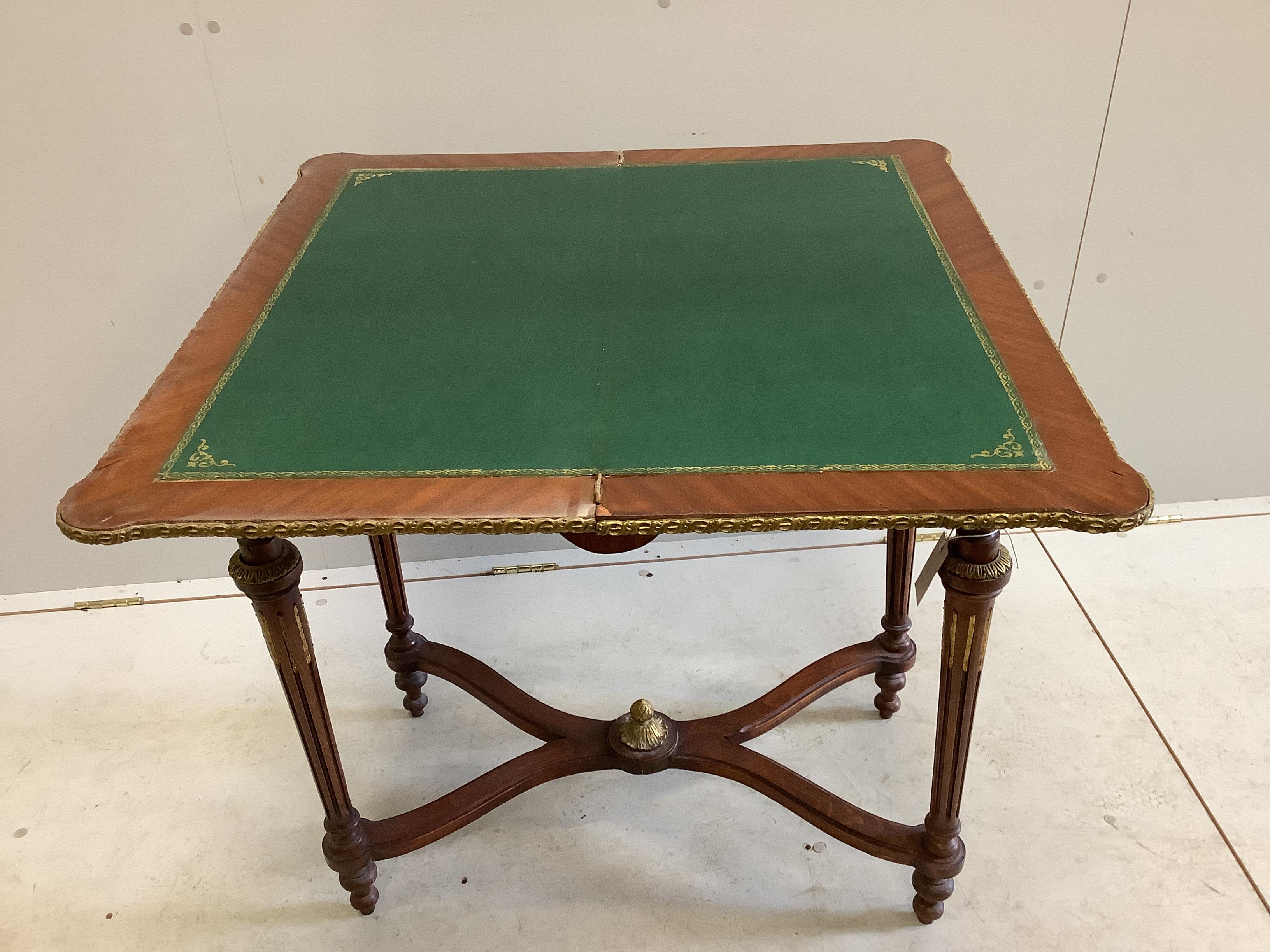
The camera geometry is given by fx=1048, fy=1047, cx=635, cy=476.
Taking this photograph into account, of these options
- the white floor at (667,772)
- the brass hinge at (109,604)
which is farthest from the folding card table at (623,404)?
the brass hinge at (109,604)

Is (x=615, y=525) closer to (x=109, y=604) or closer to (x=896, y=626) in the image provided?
(x=896, y=626)

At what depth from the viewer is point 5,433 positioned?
2338 mm

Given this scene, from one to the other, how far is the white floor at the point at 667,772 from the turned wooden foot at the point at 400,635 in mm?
67

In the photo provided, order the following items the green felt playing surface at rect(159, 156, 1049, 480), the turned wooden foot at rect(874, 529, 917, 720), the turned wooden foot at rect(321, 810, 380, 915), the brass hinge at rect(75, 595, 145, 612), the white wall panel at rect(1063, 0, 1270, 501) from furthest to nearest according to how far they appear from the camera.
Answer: the brass hinge at rect(75, 595, 145, 612) < the white wall panel at rect(1063, 0, 1270, 501) < the turned wooden foot at rect(874, 529, 917, 720) < the turned wooden foot at rect(321, 810, 380, 915) < the green felt playing surface at rect(159, 156, 1049, 480)

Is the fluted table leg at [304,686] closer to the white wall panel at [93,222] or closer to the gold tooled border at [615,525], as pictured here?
the gold tooled border at [615,525]

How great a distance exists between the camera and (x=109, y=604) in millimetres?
2512

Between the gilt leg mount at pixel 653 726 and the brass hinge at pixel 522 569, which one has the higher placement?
the gilt leg mount at pixel 653 726

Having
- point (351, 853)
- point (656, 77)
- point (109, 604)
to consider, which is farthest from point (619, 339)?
point (109, 604)

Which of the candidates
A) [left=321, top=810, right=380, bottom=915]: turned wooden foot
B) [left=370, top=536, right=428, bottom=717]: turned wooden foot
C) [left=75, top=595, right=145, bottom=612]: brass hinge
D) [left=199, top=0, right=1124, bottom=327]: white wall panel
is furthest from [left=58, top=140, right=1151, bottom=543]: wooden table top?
[left=75, top=595, right=145, bottom=612]: brass hinge

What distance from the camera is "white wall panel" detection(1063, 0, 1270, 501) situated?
2.06 m

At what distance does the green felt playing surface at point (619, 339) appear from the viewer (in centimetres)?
122

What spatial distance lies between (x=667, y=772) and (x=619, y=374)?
3.36 ft

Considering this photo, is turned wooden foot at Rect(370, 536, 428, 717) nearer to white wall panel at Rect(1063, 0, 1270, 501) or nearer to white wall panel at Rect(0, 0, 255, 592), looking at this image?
white wall panel at Rect(0, 0, 255, 592)

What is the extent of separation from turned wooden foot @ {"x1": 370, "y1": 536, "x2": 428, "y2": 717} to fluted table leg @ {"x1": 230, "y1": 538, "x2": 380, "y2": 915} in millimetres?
400
